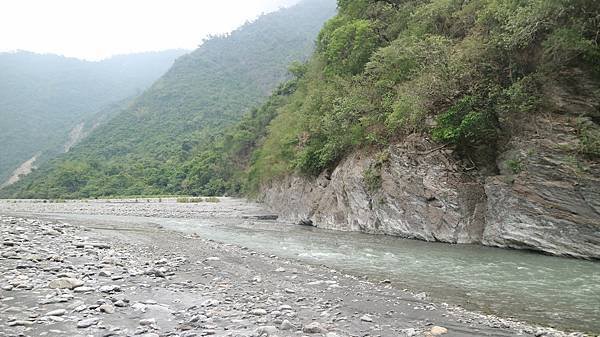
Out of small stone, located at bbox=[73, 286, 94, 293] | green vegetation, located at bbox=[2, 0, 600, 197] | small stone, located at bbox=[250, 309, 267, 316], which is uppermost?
green vegetation, located at bbox=[2, 0, 600, 197]

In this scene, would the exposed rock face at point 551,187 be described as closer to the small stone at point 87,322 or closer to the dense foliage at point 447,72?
the dense foliage at point 447,72

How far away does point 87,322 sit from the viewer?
7105mm

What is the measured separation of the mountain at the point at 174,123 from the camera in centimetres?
10219

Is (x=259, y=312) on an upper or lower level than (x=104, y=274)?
lower

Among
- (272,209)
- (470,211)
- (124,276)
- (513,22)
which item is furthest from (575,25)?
(272,209)

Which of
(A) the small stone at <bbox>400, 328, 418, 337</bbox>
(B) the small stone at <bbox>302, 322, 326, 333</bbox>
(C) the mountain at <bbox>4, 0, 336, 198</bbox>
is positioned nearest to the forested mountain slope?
(A) the small stone at <bbox>400, 328, 418, 337</bbox>

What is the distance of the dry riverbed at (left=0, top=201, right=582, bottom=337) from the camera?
24.0 ft

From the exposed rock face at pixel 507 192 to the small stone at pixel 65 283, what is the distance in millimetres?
16208

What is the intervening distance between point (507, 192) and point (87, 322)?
55.6 feet

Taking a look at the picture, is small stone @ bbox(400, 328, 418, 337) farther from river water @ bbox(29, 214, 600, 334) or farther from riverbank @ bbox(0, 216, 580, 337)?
river water @ bbox(29, 214, 600, 334)

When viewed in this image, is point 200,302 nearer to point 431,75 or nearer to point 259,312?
point 259,312

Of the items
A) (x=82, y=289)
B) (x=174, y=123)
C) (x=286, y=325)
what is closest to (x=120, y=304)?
(x=82, y=289)

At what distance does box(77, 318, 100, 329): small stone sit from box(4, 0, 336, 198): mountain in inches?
3541

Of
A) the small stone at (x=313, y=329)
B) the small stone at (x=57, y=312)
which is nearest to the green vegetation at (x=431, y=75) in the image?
the small stone at (x=313, y=329)
